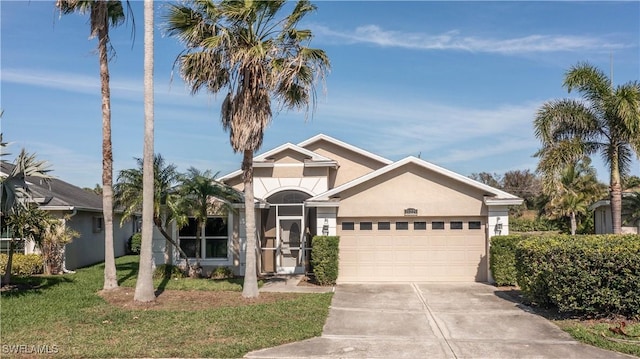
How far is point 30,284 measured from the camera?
15.1 m

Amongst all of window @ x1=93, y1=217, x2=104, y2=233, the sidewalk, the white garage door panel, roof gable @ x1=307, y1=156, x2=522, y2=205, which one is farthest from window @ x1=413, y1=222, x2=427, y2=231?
window @ x1=93, y1=217, x2=104, y2=233

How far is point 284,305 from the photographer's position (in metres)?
11.9

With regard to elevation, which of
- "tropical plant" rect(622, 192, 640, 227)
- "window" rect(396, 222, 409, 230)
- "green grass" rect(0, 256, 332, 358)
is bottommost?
"green grass" rect(0, 256, 332, 358)

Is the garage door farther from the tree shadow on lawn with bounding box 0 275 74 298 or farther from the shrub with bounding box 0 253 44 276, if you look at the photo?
the shrub with bounding box 0 253 44 276

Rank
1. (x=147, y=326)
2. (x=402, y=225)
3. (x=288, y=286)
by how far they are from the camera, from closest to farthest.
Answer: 1. (x=147, y=326)
2. (x=288, y=286)
3. (x=402, y=225)

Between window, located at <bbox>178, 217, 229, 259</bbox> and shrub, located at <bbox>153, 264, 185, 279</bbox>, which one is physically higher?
window, located at <bbox>178, 217, 229, 259</bbox>

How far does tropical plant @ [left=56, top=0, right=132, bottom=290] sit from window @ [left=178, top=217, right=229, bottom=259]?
337cm

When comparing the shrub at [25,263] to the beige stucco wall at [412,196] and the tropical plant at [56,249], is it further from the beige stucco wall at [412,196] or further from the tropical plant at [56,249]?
the beige stucco wall at [412,196]

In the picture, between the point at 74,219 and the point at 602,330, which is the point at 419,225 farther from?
the point at 74,219

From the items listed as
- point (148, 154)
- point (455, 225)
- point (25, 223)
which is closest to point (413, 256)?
point (455, 225)

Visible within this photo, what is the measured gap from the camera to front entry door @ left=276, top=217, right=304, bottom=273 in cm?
1845

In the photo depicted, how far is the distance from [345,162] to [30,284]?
11.9 metres

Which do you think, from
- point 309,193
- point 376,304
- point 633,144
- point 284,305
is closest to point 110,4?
point 309,193

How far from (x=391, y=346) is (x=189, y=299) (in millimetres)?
6156
